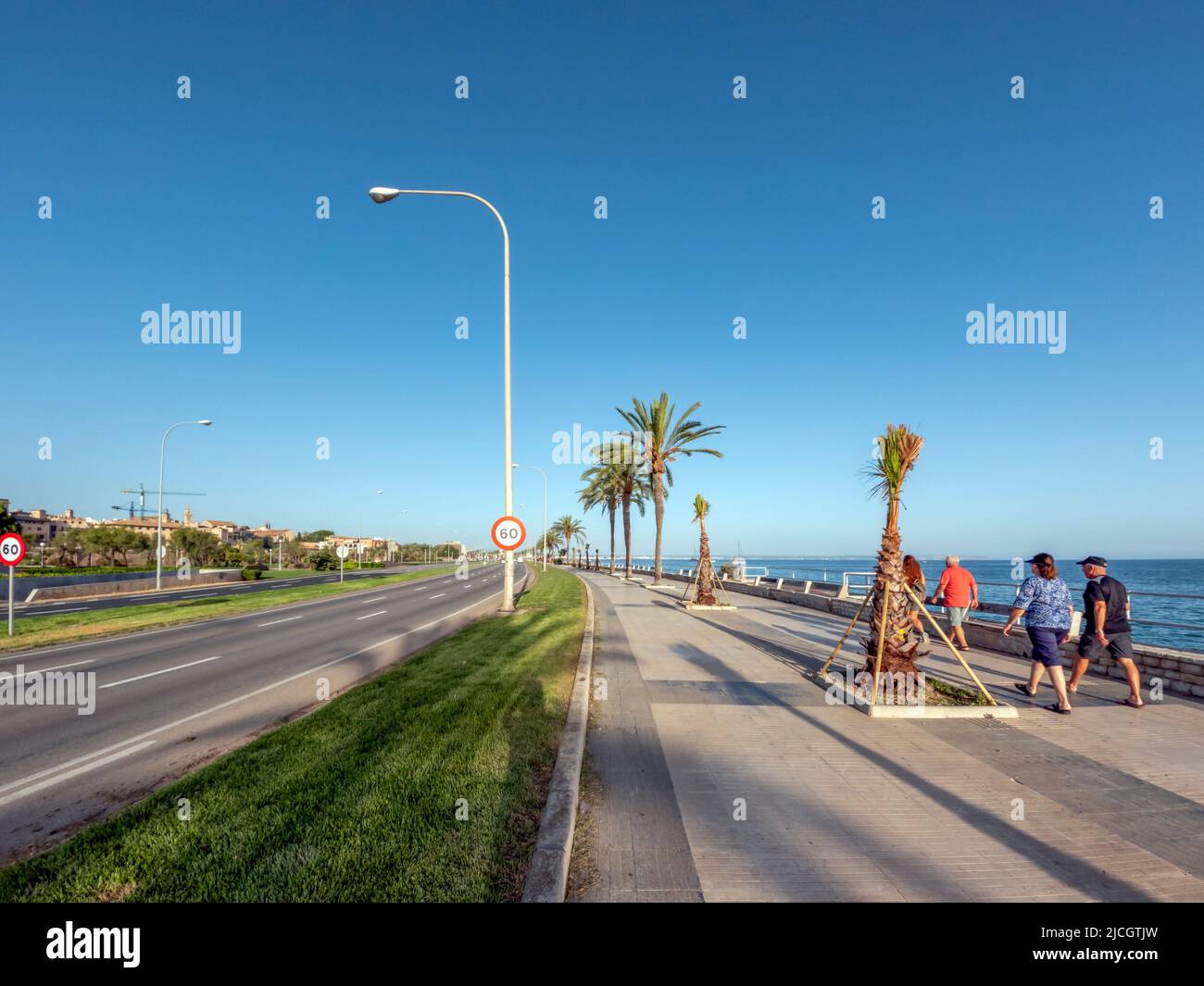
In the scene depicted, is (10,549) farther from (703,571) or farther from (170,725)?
(703,571)

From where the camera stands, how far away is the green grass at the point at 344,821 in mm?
3086

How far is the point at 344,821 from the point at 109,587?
37059 millimetres

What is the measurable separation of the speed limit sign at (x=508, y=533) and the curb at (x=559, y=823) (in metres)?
5.95

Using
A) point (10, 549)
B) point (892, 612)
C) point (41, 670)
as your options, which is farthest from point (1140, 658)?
point (10, 549)

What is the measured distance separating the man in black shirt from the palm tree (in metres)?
2.09

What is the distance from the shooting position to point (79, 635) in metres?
13.6

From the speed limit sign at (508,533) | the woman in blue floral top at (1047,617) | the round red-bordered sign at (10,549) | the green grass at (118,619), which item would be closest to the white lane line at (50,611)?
the green grass at (118,619)
